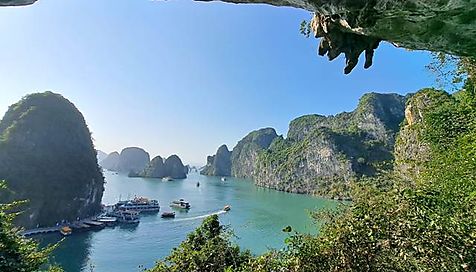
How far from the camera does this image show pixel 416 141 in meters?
10.6

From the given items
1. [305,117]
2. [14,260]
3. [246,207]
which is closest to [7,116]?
[246,207]

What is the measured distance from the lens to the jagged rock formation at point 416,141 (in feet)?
28.3

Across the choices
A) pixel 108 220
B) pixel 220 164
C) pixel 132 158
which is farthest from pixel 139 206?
pixel 132 158

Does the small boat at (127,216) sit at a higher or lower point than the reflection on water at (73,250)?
higher

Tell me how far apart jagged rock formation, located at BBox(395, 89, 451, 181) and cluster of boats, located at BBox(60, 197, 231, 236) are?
25350 millimetres

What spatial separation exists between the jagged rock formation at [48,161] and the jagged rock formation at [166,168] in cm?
4301

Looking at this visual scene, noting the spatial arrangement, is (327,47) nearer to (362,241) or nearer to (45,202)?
(362,241)

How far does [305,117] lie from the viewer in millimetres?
94625

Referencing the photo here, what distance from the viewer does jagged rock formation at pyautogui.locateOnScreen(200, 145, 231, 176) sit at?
108738 millimetres

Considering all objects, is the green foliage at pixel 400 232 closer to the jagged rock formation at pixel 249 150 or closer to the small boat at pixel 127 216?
the small boat at pixel 127 216

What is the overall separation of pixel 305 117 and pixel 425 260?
3618 inches

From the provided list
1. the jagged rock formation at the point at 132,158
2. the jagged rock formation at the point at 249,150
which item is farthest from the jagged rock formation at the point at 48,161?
the jagged rock formation at the point at 132,158

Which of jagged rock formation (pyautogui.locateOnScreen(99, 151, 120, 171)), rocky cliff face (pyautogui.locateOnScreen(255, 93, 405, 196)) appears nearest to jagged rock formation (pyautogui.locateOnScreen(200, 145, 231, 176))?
rocky cliff face (pyautogui.locateOnScreen(255, 93, 405, 196))

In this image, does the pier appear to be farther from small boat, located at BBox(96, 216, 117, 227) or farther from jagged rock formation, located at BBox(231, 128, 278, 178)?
jagged rock formation, located at BBox(231, 128, 278, 178)
